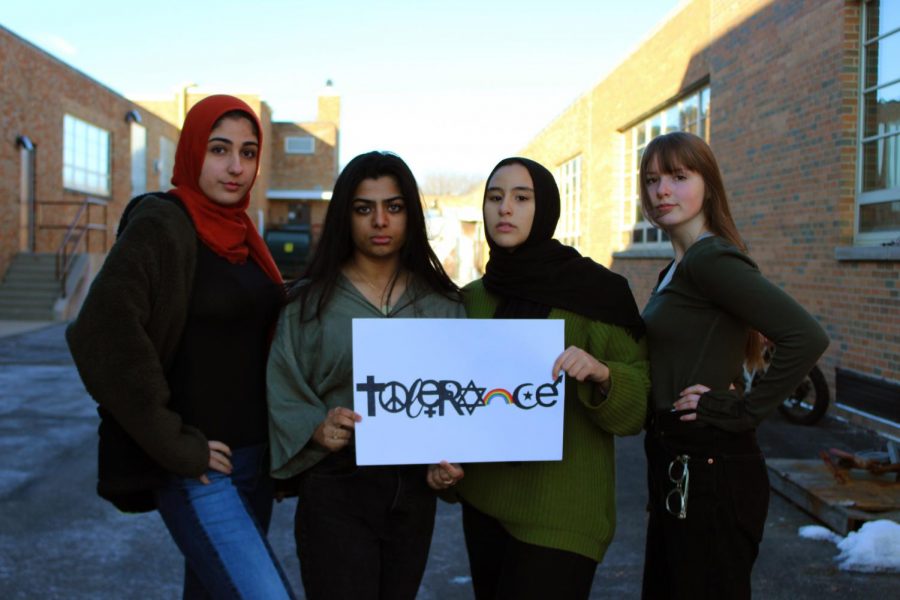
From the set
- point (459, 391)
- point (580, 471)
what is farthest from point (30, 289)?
point (580, 471)

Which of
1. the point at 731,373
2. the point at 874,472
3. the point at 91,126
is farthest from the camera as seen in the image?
the point at 91,126

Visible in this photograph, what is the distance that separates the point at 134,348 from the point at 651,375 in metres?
1.52

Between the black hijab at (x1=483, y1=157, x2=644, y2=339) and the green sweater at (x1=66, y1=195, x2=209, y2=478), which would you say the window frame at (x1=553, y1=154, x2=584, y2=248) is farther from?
the green sweater at (x1=66, y1=195, x2=209, y2=478)

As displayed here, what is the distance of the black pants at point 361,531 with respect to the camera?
2260 millimetres

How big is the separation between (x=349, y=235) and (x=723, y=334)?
1.21 meters

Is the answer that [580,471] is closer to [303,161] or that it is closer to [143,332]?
[143,332]

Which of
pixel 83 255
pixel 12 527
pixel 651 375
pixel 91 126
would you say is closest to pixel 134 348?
pixel 651 375

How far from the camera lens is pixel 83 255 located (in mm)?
19297

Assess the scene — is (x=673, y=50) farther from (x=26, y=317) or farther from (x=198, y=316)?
(x=26, y=317)

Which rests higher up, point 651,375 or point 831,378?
point 651,375

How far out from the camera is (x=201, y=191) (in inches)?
94.7

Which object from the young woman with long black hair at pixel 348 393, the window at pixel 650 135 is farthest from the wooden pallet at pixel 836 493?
the window at pixel 650 135

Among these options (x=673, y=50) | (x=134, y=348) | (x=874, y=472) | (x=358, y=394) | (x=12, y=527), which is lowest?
(x=12, y=527)

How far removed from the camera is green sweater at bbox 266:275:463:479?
228 centimetres
